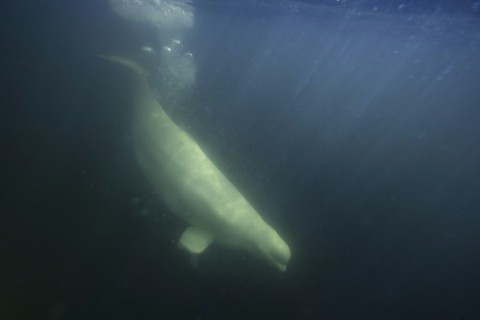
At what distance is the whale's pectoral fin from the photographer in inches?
272

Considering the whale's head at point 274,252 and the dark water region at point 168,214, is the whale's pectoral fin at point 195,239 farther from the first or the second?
the whale's head at point 274,252

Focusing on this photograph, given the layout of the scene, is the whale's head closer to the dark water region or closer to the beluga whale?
the beluga whale

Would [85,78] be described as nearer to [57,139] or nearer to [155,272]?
[57,139]

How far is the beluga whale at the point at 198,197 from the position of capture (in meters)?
7.33

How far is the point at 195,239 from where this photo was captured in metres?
7.11

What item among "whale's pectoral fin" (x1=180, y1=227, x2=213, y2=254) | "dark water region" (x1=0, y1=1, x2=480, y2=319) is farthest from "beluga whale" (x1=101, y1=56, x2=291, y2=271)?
"dark water region" (x1=0, y1=1, x2=480, y2=319)

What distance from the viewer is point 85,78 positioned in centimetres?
855

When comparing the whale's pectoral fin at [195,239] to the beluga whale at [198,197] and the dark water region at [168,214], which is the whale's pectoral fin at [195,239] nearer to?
the beluga whale at [198,197]

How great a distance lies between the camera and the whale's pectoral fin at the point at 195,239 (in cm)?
692

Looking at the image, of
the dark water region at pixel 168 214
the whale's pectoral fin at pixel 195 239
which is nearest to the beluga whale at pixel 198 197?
the whale's pectoral fin at pixel 195 239

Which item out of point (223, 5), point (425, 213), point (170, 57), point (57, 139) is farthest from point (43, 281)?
point (223, 5)

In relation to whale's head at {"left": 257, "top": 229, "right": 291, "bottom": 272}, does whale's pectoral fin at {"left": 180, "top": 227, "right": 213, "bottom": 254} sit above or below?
below

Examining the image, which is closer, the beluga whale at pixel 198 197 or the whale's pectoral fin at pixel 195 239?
the whale's pectoral fin at pixel 195 239

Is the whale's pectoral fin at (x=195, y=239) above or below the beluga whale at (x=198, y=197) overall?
below
